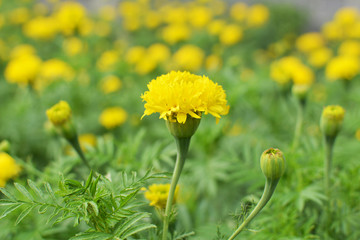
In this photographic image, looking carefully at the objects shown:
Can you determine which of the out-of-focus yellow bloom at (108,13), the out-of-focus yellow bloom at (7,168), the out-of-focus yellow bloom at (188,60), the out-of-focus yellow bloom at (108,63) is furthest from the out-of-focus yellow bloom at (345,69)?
the out-of-focus yellow bloom at (108,13)

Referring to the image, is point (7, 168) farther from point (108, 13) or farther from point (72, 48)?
point (108, 13)

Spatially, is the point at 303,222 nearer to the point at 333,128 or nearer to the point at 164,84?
the point at 333,128

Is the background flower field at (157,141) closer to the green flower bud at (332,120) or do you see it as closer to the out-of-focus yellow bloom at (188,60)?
the out-of-focus yellow bloom at (188,60)

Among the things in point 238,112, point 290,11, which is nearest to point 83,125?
point 238,112

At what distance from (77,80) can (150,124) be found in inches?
22.7

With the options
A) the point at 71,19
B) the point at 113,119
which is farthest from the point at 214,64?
the point at 71,19

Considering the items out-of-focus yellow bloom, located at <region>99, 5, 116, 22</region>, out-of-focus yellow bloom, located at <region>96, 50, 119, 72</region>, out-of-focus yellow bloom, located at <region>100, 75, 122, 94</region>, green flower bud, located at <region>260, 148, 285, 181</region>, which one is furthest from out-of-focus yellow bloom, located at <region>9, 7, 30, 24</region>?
green flower bud, located at <region>260, 148, 285, 181</region>

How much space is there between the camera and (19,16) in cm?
448

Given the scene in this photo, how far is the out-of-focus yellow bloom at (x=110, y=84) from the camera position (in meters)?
2.57

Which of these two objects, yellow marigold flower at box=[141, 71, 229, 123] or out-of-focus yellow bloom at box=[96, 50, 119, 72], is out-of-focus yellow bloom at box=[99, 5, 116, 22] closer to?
out-of-focus yellow bloom at box=[96, 50, 119, 72]

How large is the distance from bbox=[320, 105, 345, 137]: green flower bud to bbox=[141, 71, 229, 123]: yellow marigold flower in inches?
17.4

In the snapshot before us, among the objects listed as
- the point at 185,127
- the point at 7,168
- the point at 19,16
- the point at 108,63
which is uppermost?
the point at 19,16

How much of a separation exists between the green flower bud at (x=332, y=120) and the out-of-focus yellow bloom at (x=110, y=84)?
1754 millimetres

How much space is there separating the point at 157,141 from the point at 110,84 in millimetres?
961
